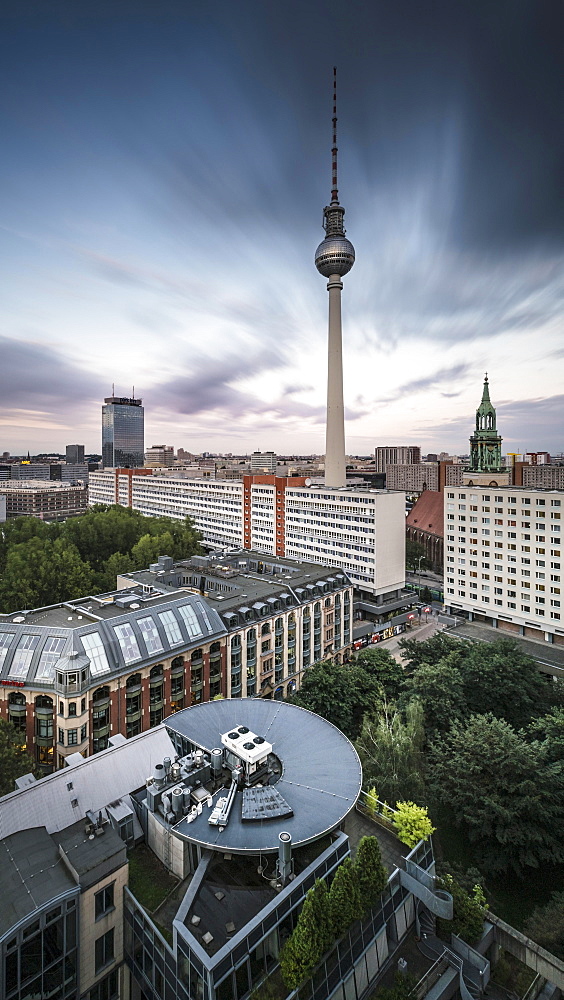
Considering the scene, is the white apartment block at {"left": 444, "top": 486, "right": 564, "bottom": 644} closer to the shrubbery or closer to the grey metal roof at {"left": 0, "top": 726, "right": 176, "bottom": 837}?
the shrubbery

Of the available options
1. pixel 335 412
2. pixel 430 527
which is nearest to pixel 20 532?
pixel 335 412

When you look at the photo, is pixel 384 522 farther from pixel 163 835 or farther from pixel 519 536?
pixel 163 835

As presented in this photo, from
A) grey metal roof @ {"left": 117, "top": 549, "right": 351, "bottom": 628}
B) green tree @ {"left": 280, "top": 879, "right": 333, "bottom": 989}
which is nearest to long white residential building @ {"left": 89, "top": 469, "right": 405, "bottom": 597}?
grey metal roof @ {"left": 117, "top": 549, "right": 351, "bottom": 628}

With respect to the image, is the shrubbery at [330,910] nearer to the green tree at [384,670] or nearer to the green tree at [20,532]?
the green tree at [384,670]

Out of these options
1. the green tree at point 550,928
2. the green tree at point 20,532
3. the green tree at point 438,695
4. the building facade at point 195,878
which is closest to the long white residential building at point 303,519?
the green tree at point 438,695

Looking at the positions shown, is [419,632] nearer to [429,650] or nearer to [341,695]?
[429,650]

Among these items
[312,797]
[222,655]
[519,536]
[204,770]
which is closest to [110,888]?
[204,770]
